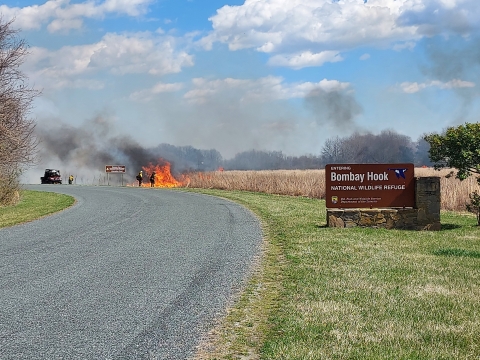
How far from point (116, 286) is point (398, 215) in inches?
383

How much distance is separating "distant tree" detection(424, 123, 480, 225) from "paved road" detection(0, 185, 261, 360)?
594cm

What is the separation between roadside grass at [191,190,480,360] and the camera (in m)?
5.00

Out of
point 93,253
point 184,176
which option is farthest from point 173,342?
point 184,176

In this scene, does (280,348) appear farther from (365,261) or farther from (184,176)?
(184,176)

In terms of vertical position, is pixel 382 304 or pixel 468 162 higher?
pixel 468 162

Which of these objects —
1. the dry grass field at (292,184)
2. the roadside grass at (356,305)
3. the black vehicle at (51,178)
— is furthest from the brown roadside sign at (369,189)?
the black vehicle at (51,178)

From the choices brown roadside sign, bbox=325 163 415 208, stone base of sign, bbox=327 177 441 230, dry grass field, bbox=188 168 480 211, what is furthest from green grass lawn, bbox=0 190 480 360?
dry grass field, bbox=188 168 480 211

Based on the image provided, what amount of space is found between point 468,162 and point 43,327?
497 inches

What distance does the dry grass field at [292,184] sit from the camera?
76.5 ft

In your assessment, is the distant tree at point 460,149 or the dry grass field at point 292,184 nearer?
the distant tree at point 460,149

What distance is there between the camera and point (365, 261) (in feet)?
31.8

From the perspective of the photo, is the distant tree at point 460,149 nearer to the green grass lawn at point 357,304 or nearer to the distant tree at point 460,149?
the distant tree at point 460,149

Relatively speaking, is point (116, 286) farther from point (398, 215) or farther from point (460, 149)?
point (460, 149)

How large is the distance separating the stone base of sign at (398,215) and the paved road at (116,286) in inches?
101
